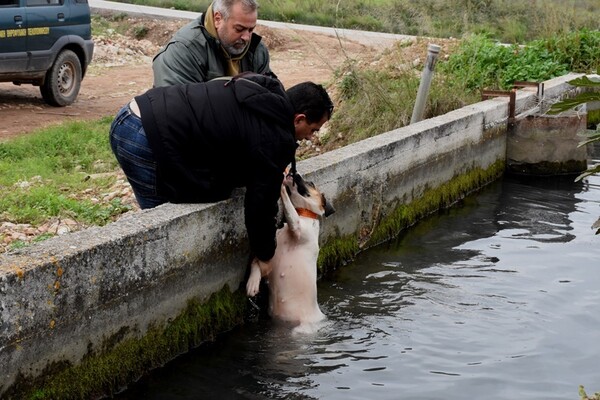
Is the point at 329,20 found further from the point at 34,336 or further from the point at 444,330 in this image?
the point at 34,336

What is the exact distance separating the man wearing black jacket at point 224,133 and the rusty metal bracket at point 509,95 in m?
6.30

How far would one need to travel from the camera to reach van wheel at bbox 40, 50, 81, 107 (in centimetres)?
1384

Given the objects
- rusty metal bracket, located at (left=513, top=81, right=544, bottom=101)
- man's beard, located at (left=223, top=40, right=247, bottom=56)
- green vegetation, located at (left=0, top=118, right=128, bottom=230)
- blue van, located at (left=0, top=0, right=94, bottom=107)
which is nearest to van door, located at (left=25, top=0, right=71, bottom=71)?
blue van, located at (left=0, top=0, right=94, bottom=107)

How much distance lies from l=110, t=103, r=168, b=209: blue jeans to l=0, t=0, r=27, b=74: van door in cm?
759

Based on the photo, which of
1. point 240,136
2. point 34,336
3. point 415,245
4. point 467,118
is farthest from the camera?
point 467,118

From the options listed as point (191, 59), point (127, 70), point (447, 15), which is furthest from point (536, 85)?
point (127, 70)

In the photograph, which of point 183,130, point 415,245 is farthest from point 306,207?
point 415,245

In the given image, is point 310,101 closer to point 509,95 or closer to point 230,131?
point 230,131

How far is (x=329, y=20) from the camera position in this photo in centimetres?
2530

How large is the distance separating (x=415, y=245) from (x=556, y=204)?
8.22 ft

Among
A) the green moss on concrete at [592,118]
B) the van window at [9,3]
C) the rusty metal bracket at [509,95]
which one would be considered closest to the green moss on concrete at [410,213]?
the rusty metal bracket at [509,95]

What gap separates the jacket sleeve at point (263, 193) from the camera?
18.7 ft

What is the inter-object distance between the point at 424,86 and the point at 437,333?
4.17m

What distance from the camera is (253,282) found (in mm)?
6422
